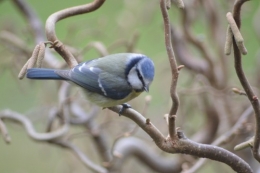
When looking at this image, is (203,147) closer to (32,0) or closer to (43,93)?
(43,93)

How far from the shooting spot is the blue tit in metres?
0.82

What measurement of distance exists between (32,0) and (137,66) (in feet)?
5.28

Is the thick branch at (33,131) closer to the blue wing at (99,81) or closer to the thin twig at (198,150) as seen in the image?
the blue wing at (99,81)

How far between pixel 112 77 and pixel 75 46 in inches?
20.1

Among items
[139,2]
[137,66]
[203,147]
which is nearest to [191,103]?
[139,2]

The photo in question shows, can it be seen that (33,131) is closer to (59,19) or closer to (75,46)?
(59,19)

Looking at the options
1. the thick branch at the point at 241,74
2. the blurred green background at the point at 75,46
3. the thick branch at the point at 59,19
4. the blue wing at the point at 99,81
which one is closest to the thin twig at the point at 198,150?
the thick branch at the point at 241,74

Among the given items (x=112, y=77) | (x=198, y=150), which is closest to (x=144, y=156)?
(x=112, y=77)

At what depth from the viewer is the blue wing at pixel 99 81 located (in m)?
0.83

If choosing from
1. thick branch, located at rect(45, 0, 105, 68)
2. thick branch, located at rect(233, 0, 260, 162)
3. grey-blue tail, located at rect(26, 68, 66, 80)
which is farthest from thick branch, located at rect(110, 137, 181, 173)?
thick branch, located at rect(233, 0, 260, 162)

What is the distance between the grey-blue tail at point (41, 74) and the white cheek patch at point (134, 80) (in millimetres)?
142

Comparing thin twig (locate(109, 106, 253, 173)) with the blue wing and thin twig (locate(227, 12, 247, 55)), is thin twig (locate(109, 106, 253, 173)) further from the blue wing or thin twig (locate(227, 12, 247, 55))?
the blue wing

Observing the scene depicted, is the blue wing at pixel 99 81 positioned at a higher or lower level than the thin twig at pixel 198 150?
lower

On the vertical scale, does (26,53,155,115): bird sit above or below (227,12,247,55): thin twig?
below
